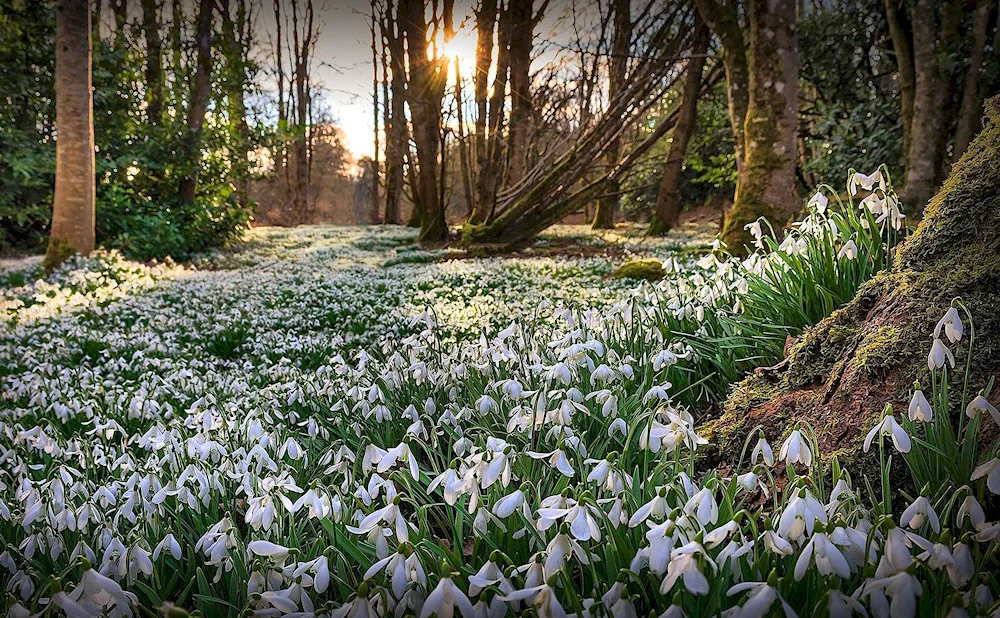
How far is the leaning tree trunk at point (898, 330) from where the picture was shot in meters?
1.85

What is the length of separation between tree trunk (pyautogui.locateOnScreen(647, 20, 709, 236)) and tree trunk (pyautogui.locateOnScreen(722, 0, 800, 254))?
615 centimetres

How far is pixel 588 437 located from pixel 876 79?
1274 cm

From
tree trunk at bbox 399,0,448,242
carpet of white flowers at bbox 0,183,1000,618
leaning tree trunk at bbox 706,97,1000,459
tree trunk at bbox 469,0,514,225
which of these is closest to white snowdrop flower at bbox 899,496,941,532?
carpet of white flowers at bbox 0,183,1000,618

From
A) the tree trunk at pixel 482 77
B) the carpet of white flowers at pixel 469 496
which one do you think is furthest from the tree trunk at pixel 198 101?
the carpet of white flowers at pixel 469 496

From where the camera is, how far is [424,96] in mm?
14578

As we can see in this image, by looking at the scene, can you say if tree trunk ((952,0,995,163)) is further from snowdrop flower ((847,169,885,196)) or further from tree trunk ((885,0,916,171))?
snowdrop flower ((847,169,885,196))

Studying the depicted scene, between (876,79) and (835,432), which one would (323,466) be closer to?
(835,432)

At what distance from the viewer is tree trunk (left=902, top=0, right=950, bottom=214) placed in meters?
7.80

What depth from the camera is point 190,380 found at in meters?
4.09

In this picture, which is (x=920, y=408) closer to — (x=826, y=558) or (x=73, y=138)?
(x=826, y=558)

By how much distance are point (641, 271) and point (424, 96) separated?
29.0ft

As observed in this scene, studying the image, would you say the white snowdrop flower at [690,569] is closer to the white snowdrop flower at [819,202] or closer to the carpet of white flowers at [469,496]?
the carpet of white flowers at [469,496]

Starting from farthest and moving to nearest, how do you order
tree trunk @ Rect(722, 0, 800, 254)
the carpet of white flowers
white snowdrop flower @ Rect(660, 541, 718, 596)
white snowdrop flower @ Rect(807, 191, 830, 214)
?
tree trunk @ Rect(722, 0, 800, 254) < white snowdrop flower @ Rect(807, 191, 830, 214) < the carpet of white flowers < white snowdrop flower @ Rect(660, 541, 718, 596)

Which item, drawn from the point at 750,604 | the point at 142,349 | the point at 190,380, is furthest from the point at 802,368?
the point at 142,349
